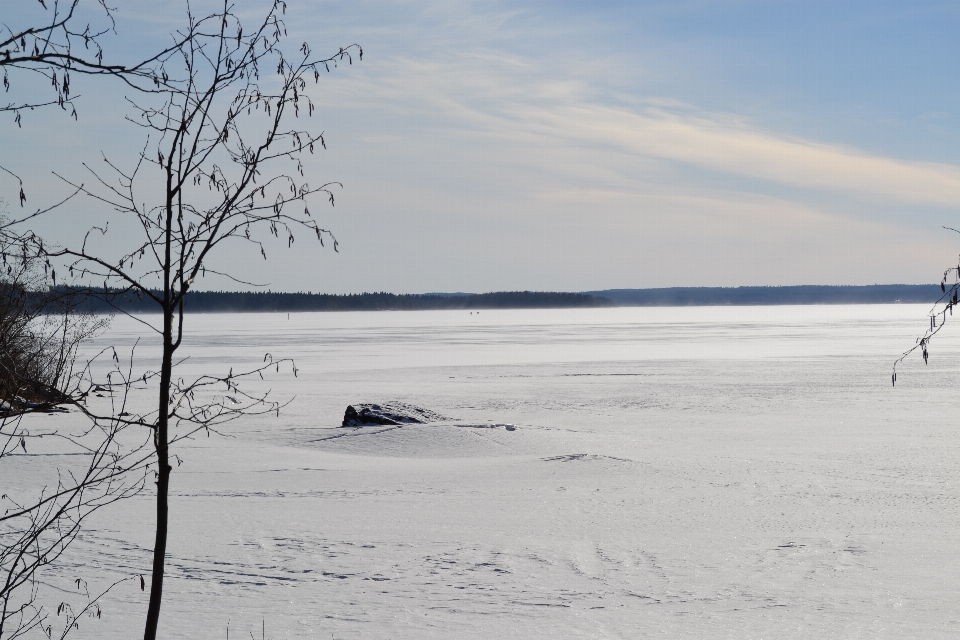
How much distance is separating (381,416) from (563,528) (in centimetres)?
736

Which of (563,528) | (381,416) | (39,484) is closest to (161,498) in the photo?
(563,528)

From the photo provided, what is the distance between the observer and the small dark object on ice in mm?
15891

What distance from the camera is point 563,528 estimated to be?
29.6 feet

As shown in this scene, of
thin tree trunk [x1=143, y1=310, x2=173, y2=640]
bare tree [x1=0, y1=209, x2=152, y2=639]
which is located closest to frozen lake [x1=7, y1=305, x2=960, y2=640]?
bare tree [x1=0, y1=209, x2=152, y2=639]

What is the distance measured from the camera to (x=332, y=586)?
23.1 ft

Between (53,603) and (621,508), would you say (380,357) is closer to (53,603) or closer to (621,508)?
Result: (621,508)

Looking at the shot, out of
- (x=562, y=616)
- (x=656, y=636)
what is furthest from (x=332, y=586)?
(x=656, y=636)

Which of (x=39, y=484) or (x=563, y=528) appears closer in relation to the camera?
(x=563, y=528)

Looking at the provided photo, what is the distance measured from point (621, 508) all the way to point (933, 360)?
28.7 meters

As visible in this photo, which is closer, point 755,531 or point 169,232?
point 169,232

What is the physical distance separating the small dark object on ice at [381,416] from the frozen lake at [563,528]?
516 mm

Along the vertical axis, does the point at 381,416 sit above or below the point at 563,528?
above

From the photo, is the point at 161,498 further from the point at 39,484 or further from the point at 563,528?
the point at 39,484

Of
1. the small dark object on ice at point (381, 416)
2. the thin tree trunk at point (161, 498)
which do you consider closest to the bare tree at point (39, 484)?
the thin tree trunk at point (161, 498)
